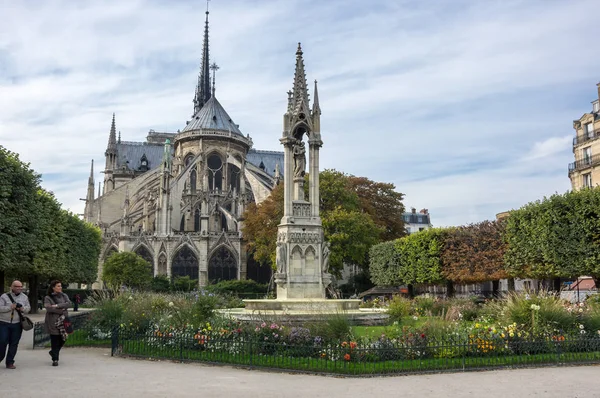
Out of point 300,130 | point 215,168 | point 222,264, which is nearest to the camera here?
point 300,130

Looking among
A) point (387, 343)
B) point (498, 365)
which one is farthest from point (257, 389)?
point (498, 365)

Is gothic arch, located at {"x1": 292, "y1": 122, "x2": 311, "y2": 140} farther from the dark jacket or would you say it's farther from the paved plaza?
the dark jacket

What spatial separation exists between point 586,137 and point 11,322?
43.0m

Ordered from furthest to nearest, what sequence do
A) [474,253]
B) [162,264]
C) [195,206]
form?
[195,206] → [162,264] → [474,253]

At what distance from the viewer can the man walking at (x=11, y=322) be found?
11.3m

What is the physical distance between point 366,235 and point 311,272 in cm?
2477

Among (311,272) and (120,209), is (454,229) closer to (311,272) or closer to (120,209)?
(311,272)

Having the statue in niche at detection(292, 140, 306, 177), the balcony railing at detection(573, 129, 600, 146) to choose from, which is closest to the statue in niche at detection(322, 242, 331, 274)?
the statue in niche at detection(292, 140, 306, 177)

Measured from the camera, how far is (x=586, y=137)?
4419 cm

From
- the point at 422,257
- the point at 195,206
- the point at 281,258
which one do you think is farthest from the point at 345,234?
the point at 195,206

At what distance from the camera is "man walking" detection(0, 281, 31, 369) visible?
11320 millimetres

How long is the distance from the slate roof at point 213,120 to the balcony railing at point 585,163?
44.9 meters

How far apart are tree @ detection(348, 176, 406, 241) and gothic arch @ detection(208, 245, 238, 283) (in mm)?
16795

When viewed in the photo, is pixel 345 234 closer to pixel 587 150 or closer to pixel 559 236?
pixel 559 236
